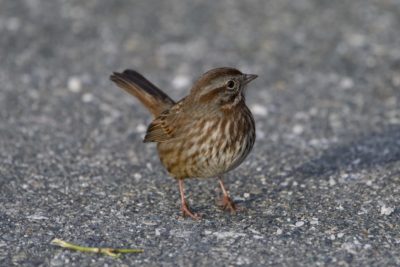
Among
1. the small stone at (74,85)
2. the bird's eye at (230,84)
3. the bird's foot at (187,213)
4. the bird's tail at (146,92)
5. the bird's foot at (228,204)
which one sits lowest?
the bird's foot at (187,213)

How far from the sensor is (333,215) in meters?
6.11

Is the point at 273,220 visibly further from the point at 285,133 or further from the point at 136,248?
the point at 285,133

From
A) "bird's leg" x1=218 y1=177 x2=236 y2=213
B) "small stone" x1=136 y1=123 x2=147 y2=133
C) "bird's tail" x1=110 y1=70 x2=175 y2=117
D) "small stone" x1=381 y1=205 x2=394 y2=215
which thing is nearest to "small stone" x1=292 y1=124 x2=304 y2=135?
"small stone" x1=136 y1=123 x2=147 y2=133

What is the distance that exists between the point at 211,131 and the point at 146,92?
118 centimetres

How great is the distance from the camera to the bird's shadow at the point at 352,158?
7.02 m

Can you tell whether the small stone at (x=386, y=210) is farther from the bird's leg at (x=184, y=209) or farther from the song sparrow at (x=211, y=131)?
the bird's leg at (x=184, y=209)

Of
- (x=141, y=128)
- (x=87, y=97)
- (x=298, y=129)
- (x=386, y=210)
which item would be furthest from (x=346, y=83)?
(x=386, y=210)

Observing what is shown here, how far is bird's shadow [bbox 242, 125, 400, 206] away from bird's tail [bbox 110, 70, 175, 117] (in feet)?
3.58

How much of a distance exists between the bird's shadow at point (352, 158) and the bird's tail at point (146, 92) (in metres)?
1.09

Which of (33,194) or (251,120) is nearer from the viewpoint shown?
(251,120)

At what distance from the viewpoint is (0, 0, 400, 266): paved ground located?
5.68 meters

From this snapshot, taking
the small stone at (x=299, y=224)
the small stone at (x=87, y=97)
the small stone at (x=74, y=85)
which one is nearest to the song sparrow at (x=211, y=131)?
the small stone at (x=299, y=224)

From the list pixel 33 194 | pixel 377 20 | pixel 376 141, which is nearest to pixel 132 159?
pixel 33 194

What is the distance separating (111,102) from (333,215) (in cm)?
353
